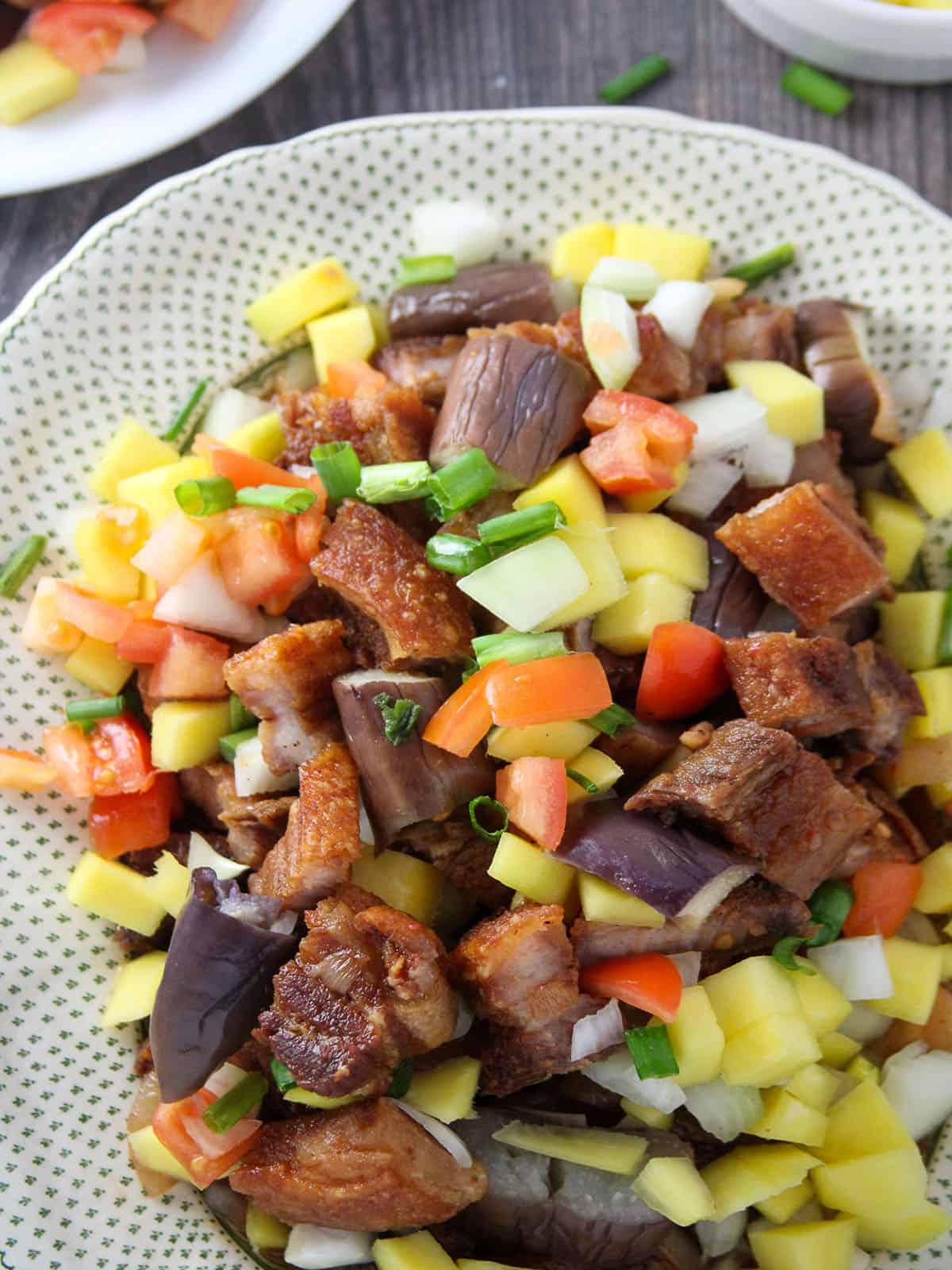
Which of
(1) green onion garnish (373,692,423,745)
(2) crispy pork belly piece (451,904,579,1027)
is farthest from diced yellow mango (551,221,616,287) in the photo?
(2) crispy pork belly piece (451,904,579,1027)

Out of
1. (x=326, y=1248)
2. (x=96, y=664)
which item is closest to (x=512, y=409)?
(x=96, y=664)

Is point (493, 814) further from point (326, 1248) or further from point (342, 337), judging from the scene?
point (342, 337)

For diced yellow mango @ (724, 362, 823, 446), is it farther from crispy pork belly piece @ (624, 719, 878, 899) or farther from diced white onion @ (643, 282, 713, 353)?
crispy pork belly piece @ (624, 719, 878, 899)

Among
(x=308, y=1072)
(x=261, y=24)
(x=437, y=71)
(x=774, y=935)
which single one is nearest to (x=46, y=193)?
(x=261, y=24)

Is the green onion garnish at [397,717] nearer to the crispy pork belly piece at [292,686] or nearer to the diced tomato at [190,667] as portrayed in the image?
the crispy pork belly piece at [292,686]

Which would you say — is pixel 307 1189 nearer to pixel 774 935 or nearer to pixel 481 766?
pixel 481 766
